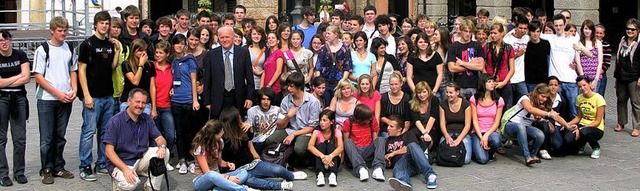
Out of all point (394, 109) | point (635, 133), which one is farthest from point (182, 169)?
point (635, 133)

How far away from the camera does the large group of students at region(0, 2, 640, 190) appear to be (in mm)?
8969

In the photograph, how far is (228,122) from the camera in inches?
355

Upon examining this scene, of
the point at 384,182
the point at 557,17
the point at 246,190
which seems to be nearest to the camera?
the point at 246,190

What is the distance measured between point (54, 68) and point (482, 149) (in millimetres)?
4741

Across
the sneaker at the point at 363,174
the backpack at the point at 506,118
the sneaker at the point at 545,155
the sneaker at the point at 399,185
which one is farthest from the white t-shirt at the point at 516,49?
the sneaker at the point at 399,185

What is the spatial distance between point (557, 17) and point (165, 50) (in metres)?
5.30

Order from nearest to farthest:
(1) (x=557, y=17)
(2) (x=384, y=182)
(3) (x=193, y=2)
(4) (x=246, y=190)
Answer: (4) (x=246, y=190) < (2) (x=384, y=182) < (1) (x=557, y=17) < (3) (x=193, y=2)

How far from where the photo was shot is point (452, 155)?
985cm

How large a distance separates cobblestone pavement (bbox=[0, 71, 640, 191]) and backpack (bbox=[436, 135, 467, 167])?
0.29ft

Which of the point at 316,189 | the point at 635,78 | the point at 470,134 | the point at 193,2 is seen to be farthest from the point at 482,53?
the point at 193,2

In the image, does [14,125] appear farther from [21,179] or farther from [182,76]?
[182,76]

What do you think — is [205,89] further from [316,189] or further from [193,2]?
[193,2]

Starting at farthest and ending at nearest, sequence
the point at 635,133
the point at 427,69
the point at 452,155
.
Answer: the point at 635,133 < the point at 427,69 < the point at 452,155

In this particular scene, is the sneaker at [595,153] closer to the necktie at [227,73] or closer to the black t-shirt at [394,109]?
the black t-shirt at [394,109]
